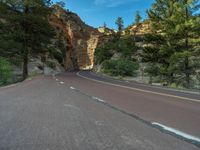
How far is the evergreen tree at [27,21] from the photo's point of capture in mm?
33281

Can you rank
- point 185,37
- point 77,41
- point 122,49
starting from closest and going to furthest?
point 185,37
point 122,49
point 77,41

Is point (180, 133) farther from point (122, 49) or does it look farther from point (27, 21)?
point (122, 49)

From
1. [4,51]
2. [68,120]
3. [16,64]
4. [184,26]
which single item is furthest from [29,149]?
[16,64]

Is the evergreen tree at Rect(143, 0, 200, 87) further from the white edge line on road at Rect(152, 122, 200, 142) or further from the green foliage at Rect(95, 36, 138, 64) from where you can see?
the green foliage at Rect(95, 36, 138, 64)

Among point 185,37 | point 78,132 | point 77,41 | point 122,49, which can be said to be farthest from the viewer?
point 77,41

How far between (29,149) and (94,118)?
119 inches

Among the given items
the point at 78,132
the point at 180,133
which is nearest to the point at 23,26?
the point at 78,132

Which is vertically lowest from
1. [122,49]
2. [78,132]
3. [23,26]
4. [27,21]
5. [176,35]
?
[78,132]

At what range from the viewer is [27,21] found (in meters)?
33.8

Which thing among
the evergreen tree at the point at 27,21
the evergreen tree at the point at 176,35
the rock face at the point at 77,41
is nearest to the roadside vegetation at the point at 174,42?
the evergreen tree at the point at 176,35

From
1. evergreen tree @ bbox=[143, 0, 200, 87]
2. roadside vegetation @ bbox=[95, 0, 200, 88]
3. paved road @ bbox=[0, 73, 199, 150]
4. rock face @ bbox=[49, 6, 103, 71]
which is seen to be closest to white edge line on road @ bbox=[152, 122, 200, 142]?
paved road @ bbox=[0, 73, 199, 150]

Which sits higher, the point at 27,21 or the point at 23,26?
the point at 27,21

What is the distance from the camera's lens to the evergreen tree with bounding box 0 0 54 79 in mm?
33281

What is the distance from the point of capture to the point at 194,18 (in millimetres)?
32031
